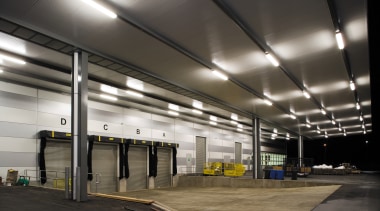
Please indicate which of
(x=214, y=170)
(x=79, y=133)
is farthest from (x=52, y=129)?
(x=214, y=170)

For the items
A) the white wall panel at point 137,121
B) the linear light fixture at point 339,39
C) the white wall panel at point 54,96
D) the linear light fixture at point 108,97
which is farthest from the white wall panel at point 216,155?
the linear light fixture at point 339,39

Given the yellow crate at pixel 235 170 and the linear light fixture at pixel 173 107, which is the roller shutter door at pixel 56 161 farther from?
the yellow crate at pixel 235 170

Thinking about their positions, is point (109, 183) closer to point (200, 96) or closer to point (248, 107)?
point (200, 96)

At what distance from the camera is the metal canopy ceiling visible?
9.78 meters

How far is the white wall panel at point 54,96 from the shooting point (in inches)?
731

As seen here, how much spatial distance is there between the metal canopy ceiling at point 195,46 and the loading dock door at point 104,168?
150 inches

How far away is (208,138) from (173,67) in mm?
21694

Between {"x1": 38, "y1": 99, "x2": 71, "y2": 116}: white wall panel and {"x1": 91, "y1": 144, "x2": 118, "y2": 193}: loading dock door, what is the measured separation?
3526 millimetres

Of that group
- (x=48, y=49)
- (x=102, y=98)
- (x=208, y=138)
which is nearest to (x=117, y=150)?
(x=102, y=98)

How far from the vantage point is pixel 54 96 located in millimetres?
19250

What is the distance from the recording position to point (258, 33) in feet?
38.0

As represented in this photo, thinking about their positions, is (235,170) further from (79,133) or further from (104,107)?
(79,133)

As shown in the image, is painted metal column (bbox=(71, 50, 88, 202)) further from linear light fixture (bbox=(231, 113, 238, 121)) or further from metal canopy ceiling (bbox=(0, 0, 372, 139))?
linear light fixture (bbox=(231, 113, 238, 121))

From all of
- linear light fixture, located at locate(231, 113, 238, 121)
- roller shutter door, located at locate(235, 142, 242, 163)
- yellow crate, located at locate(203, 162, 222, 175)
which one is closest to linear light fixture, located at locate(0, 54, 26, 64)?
linear light fixture, located at locate(231, 113, 238, 121)
